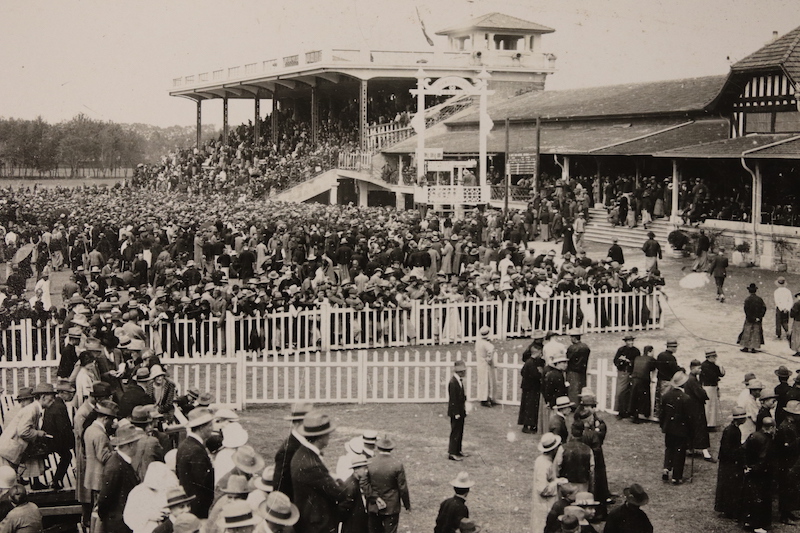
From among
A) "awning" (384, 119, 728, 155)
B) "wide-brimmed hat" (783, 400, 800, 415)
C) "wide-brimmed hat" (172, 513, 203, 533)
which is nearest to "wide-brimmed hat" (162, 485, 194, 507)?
"wide-brimmed hat" (172, 513, 203, 533)

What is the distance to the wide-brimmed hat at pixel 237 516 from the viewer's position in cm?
558

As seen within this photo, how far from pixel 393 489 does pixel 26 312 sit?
10.1 m

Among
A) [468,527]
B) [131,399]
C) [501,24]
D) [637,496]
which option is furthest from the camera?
[501,24]

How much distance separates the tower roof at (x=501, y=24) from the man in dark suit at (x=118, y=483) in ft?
133

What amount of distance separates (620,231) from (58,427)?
2089 cm

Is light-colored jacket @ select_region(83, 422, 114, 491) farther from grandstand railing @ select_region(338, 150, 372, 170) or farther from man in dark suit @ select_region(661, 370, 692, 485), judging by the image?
grandstand railing @ select_region(338, 150, 372, 170)

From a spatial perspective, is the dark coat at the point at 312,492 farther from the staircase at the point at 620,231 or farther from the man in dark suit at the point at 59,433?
the staircase at the point at 620,231

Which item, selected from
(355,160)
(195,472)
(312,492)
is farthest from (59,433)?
(355,160)

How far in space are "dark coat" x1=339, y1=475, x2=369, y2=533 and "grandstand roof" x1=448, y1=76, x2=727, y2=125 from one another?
23351 millimetres

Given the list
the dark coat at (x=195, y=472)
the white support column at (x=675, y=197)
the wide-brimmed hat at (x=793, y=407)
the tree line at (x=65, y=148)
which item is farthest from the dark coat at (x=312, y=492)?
the tree line at (x=65, y=148)

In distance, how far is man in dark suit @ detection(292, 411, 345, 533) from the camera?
5.75 metres

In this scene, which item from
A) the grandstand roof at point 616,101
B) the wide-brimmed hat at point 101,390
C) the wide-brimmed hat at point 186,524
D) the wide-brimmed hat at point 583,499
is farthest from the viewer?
the grandstand roof at point 616,101

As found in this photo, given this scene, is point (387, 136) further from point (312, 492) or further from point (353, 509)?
point (312, 492)

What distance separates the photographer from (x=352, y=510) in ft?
20.3
